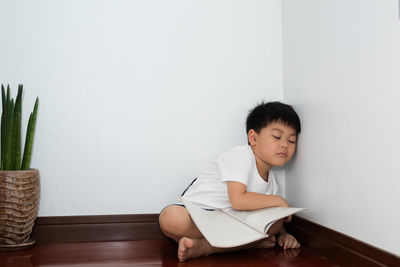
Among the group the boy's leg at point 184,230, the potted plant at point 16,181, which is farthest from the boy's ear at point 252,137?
the potted plant at point 16,181

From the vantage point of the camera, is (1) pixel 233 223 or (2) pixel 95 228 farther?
(2) pixel 95 228

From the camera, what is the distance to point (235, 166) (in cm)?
150

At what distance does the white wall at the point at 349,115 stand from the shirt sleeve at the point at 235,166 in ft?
0.86

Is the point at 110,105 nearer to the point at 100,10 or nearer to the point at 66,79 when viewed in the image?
the point at 66,79

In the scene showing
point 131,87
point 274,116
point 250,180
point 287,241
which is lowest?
point 287,241

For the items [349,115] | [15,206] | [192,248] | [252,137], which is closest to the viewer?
[349,115]

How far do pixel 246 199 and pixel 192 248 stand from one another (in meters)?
0.27

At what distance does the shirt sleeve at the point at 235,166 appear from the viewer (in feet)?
4.81

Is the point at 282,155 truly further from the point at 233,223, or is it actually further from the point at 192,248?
the point at 192,248

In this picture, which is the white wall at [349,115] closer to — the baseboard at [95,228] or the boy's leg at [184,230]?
the boy's leg at [184,230]

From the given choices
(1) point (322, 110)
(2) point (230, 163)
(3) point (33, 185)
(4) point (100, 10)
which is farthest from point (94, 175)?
(1) point (322, 110)

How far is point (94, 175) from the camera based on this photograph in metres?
1.71

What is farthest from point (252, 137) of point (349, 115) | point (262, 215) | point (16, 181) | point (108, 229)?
point (16, 181)

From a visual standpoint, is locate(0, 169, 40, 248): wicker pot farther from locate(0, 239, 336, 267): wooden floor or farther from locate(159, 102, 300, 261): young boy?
locate(159, 102, 300, 261): young boy
